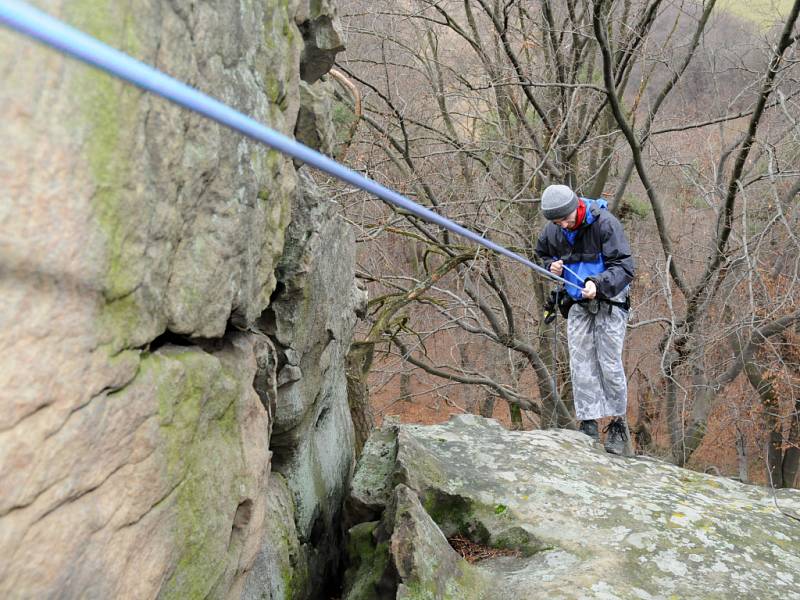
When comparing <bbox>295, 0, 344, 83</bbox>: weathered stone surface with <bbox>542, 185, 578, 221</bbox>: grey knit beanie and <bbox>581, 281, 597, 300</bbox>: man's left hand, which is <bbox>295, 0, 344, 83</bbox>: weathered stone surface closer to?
<bbox>542, 185, 578, 221</bbox>: grey knit beanie

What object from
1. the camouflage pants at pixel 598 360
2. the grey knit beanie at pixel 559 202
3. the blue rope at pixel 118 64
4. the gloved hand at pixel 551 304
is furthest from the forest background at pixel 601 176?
the blue rope at pixel 118 64

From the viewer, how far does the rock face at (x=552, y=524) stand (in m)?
3.35

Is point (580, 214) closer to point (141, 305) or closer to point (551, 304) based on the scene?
point (551, 304)

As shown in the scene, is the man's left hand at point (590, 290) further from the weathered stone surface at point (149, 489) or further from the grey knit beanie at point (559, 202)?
the weathered stone surface at point (149, 489)

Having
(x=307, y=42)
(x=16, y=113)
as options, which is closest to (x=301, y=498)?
(x=307, y=42)

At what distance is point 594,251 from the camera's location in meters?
4.98

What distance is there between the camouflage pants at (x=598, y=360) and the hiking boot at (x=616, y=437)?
0.14 meters

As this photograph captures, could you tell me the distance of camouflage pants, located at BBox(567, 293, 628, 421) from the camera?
5066 mm

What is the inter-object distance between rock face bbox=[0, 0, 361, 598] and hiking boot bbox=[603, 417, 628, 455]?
2857 mm

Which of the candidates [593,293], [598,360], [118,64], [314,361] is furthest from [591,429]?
[118,64]

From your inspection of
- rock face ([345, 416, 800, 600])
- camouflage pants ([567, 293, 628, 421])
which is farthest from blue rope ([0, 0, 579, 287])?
camouflage pants ([567, 293, 628, 421])

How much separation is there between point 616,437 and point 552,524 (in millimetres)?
1611

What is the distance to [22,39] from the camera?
148 cm

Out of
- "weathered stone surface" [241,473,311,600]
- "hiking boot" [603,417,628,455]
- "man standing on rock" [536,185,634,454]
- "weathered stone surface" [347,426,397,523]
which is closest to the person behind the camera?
→ "weathered stone surface" [241,473,311,600]
